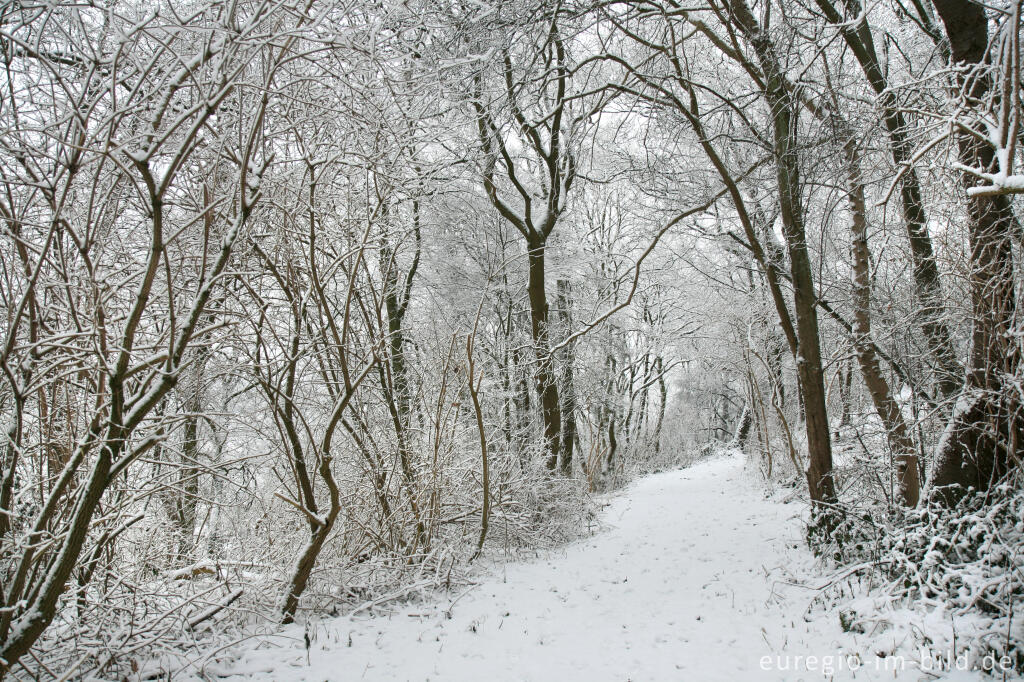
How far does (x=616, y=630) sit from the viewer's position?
420 centimetres

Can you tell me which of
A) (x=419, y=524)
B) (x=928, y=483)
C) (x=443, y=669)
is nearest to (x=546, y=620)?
(x=443, y=669)

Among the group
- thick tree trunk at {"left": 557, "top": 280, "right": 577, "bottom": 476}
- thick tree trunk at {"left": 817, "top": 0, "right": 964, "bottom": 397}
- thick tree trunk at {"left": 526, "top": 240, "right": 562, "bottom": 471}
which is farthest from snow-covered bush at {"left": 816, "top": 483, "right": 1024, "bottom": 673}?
thick tree trunk at {"left": 557, "top": 280, "right": 577, "bottom": 476}

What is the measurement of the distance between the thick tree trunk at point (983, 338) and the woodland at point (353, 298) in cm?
2

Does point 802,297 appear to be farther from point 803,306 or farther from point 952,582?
point 952,582

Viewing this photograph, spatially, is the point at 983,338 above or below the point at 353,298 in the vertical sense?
below

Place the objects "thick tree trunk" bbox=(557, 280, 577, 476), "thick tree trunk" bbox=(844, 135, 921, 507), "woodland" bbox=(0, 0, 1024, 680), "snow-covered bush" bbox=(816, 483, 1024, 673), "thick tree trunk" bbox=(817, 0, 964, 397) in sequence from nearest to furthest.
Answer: "woodland" bbox=(0, 0, 1024, 680) → "snow-covered bush" bbox=(816, 483, 1024, 673) → "thick tree trunk" bbox=(817, 0, 964, 397) → "thick tree trunk" bbox=(844, 135, 921, 507) → "thick tree trunk" bbox=(557, 280, 577, 476)

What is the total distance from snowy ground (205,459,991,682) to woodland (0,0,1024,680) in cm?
37

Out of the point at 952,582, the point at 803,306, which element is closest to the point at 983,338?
the point at 952,582

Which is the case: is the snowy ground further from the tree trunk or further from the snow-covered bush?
the tree trunk

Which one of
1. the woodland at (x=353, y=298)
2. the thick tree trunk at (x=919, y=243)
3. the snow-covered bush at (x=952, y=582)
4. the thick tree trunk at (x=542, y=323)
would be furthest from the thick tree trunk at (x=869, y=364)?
the thick tree trunk at (x=542, y=323)

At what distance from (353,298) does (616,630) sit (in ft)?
12.1

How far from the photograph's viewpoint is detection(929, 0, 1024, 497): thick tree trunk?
129 inches

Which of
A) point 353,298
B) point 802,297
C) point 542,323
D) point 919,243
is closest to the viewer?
point 919,243

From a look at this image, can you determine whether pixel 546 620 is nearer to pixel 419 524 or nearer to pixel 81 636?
pixel 419 524
